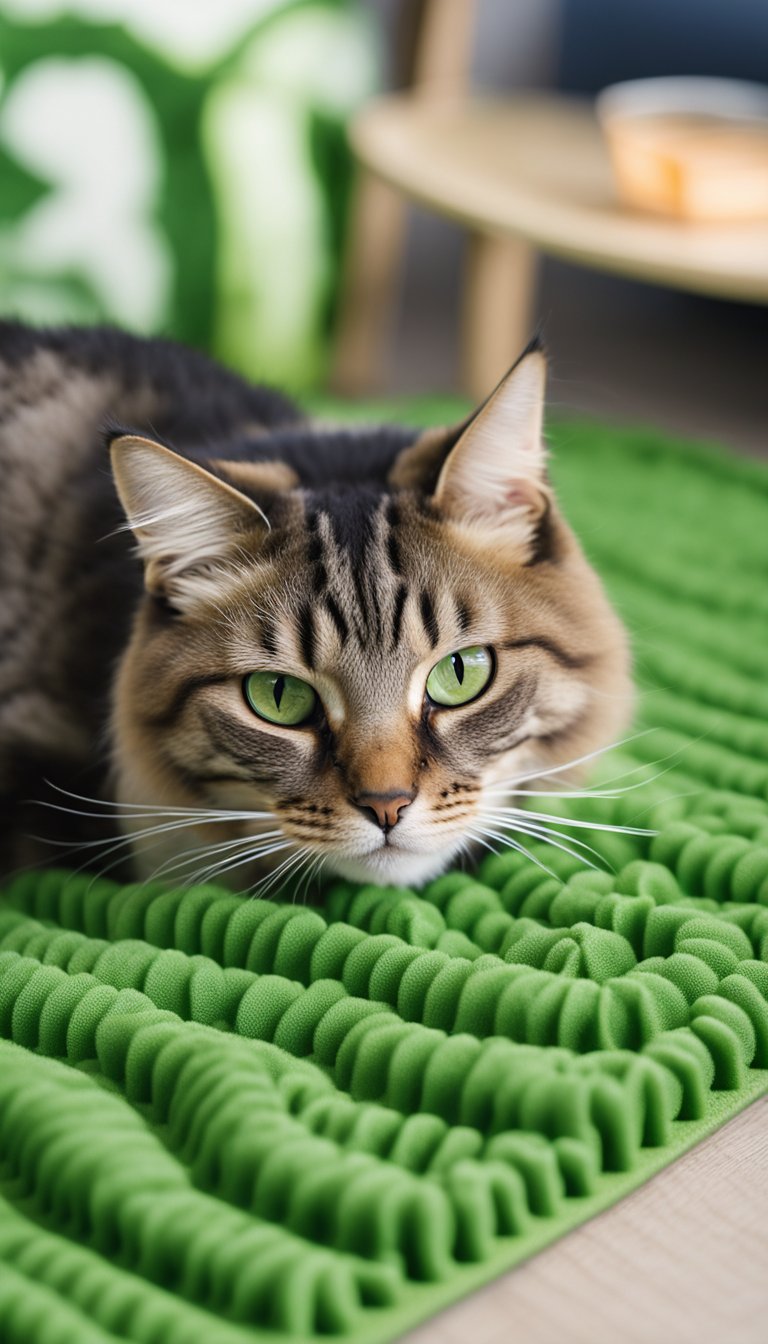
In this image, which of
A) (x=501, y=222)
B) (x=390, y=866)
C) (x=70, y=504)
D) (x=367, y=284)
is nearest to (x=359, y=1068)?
(x=390, y=866)

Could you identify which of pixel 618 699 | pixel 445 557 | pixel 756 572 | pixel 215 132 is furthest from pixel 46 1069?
pixel 215 132

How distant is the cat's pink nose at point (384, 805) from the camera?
1108 mm

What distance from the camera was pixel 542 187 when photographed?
2365 millimetres

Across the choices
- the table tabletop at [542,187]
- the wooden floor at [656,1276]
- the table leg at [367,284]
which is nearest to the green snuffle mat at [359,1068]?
the wooden floor at [656,1276]

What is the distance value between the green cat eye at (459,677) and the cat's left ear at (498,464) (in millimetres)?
128

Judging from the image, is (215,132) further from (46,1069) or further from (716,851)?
(46,1069)

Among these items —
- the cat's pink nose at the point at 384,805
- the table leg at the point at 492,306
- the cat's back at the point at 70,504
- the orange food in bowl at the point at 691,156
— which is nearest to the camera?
the cat's pink nose at the point at 384,805

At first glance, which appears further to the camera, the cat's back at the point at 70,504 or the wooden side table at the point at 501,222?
the wooden side table at the point at 501,222

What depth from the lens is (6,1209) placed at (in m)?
0.94

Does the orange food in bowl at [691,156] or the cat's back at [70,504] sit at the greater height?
the orange food in bowl at [691,156]

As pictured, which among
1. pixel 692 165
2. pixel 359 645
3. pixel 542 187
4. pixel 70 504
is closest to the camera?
pixel 359 645

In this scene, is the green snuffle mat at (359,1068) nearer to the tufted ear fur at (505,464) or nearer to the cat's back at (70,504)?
the cat's back at (70,504)

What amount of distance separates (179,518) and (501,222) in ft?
3.83

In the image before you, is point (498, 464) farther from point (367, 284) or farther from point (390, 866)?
point (367, 284)
